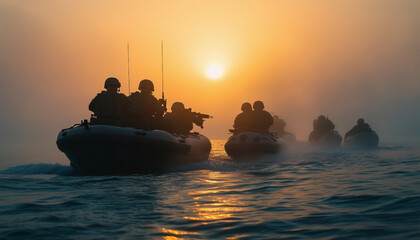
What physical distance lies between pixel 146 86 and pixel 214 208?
10.0m

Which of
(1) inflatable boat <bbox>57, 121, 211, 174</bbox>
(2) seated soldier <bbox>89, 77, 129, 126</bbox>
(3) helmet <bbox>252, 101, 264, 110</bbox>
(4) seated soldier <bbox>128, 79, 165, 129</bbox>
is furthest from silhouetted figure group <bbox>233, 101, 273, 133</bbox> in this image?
(2) seated soldier <bbox>89, 77, 129, 126</bbox>

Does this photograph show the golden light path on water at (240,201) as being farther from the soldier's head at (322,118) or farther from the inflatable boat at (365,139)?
the soldier's head at (322,118)

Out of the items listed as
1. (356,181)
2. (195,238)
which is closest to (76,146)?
(356,181)

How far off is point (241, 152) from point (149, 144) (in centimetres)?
911

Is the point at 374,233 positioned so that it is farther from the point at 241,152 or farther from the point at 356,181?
the point at 241,152

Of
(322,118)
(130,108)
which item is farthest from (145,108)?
(322,118)

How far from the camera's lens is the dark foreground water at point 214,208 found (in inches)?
234

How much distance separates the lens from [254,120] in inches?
974

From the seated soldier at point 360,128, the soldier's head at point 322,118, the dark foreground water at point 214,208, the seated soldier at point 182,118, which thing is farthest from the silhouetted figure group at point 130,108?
the soldier's head at point 322,118

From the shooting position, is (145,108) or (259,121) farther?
(259,121)

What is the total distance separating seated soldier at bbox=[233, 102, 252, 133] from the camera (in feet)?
82.3

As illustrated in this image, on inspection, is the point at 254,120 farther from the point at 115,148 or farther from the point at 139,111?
the point at 115,148

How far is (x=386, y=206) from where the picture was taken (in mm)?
7570

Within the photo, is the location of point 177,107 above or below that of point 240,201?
above
